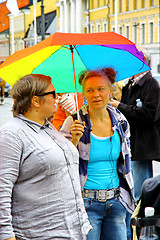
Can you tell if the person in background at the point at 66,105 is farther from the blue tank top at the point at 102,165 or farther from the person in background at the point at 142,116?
the blue tank top at the point at 102,165

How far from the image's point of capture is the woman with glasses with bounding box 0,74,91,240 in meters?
3.14

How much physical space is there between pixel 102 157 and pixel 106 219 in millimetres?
483

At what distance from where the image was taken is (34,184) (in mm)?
3199

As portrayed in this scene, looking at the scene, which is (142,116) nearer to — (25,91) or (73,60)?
(73,60)

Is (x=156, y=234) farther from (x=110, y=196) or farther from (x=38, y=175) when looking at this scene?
(x=110, y=196)

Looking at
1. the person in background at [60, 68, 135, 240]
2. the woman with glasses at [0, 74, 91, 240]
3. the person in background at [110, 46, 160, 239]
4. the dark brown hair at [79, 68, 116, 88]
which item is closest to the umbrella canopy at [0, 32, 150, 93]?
the dark brown hair at [79, 68, 116, 88]

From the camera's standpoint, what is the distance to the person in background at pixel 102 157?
13.1ft

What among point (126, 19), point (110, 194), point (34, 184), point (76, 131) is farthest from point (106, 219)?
point (126, 19)

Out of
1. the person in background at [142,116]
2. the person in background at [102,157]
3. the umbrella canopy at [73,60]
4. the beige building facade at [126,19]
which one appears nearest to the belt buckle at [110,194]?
the person in background at [102,157]

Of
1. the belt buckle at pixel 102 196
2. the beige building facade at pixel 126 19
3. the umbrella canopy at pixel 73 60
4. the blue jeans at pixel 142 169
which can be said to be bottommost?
the blue jeans at pixel 142 169

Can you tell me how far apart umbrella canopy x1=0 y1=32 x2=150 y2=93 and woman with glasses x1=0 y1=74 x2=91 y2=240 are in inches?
32.2

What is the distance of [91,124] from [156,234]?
1694 mm

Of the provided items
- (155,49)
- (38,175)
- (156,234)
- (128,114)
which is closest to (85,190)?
(38,175)

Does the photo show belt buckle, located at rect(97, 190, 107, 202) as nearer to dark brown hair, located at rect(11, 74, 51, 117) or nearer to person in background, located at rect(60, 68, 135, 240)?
person in background, located at rect(60, 68, 135, 240)
